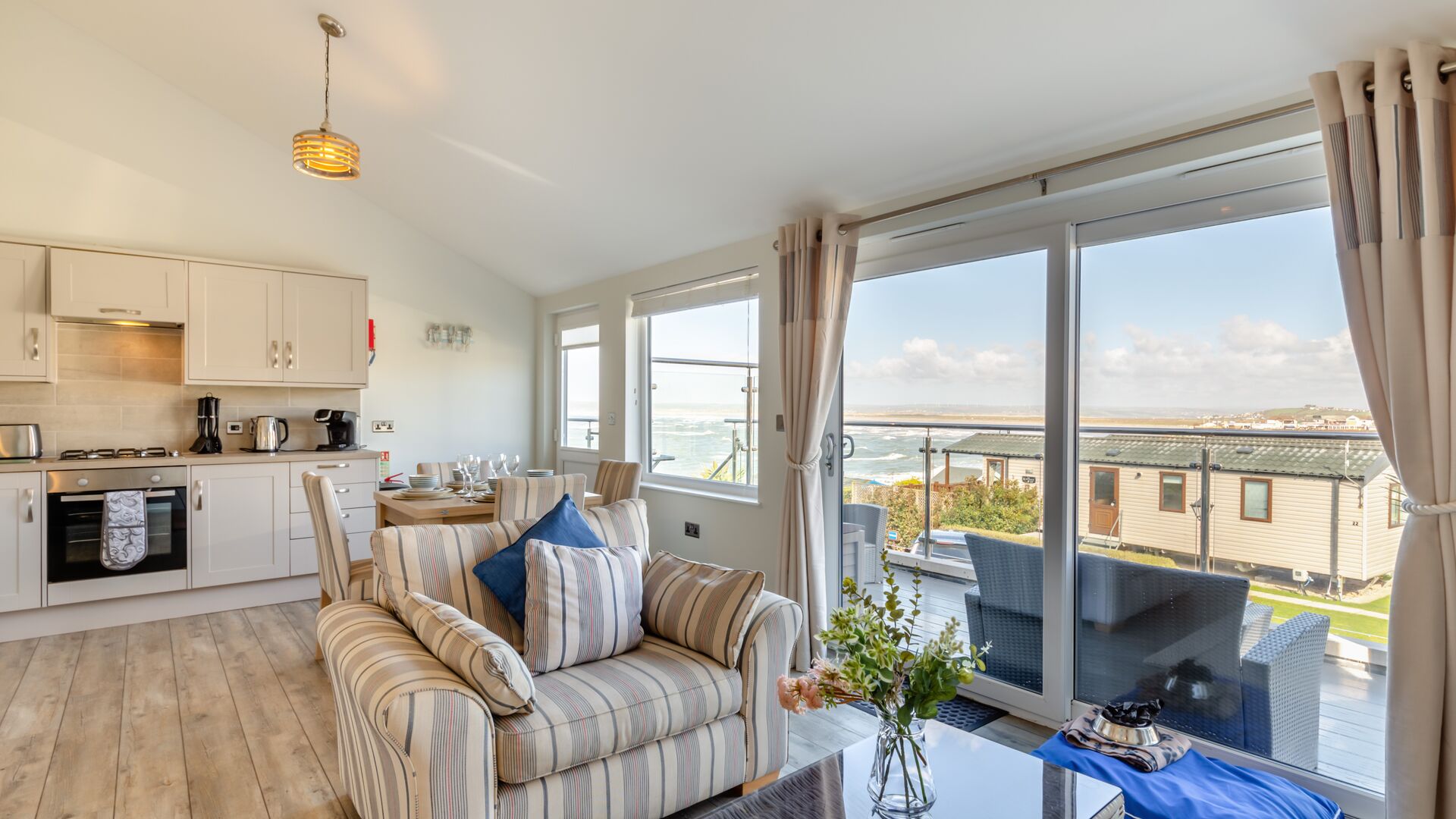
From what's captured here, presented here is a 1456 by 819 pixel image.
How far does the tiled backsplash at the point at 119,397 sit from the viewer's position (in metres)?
4.32

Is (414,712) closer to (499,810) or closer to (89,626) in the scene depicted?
(499,810)

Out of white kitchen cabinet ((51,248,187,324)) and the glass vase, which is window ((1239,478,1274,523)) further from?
white kitchen cabinet ((51,248,187,324))

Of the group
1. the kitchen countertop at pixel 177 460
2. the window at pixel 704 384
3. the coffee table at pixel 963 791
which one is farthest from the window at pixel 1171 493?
the kitchen countertop at pixel 177 460

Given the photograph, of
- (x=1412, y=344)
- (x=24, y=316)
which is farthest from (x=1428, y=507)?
(x=24, y=316)

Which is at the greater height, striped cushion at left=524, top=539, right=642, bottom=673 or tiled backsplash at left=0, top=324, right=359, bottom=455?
tiled backsplash at left=0, top=324, right=359, bottom=455

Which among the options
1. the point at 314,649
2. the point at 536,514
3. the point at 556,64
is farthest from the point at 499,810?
the point at 556,64

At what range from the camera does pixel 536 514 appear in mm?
2934

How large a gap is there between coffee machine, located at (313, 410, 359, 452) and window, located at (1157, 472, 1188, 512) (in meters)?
4.74

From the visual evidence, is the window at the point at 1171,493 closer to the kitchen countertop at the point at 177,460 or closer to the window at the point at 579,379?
the window at the point at 579,379

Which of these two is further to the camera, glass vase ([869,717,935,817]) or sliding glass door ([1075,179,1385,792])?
sliding glass door ([1075,179,1385,792])

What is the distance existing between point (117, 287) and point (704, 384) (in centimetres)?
342

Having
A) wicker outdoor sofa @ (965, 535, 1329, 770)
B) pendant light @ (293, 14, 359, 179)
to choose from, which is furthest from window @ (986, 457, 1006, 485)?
pendant light @ (293, 14, 359, 179)

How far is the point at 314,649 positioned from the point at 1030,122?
4.02 metres

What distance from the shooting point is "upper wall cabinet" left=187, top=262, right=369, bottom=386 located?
14.8 ft
